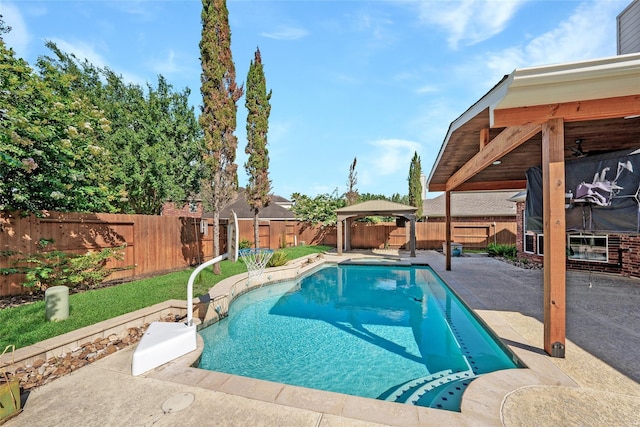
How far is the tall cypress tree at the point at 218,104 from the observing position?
8656 millimetres

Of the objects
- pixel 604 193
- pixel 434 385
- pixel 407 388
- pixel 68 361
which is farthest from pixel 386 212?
pixel 68 361

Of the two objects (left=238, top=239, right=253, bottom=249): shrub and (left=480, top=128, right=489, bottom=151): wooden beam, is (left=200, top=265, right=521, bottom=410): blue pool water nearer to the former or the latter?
(left=480, top=128, right=489, bottom=151): wooden beam

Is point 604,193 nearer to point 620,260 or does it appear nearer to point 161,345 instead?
point 161,345

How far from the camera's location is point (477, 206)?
21.8 meters

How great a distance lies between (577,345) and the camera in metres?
3.77

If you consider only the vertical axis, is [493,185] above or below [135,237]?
above

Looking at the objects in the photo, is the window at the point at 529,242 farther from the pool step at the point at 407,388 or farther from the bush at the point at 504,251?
the pool step at the point at 407,388

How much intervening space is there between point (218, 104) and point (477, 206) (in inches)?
812

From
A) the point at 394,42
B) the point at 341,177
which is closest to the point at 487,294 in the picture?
the point at 394,42

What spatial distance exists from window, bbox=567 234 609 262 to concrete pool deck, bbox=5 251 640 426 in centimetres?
688

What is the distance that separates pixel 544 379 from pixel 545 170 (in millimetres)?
2371

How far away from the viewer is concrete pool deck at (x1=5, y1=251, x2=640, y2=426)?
2377mm

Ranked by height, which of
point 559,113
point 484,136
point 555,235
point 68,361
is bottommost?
point 68,361

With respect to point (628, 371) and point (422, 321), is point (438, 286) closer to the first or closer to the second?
point (422, 321)
